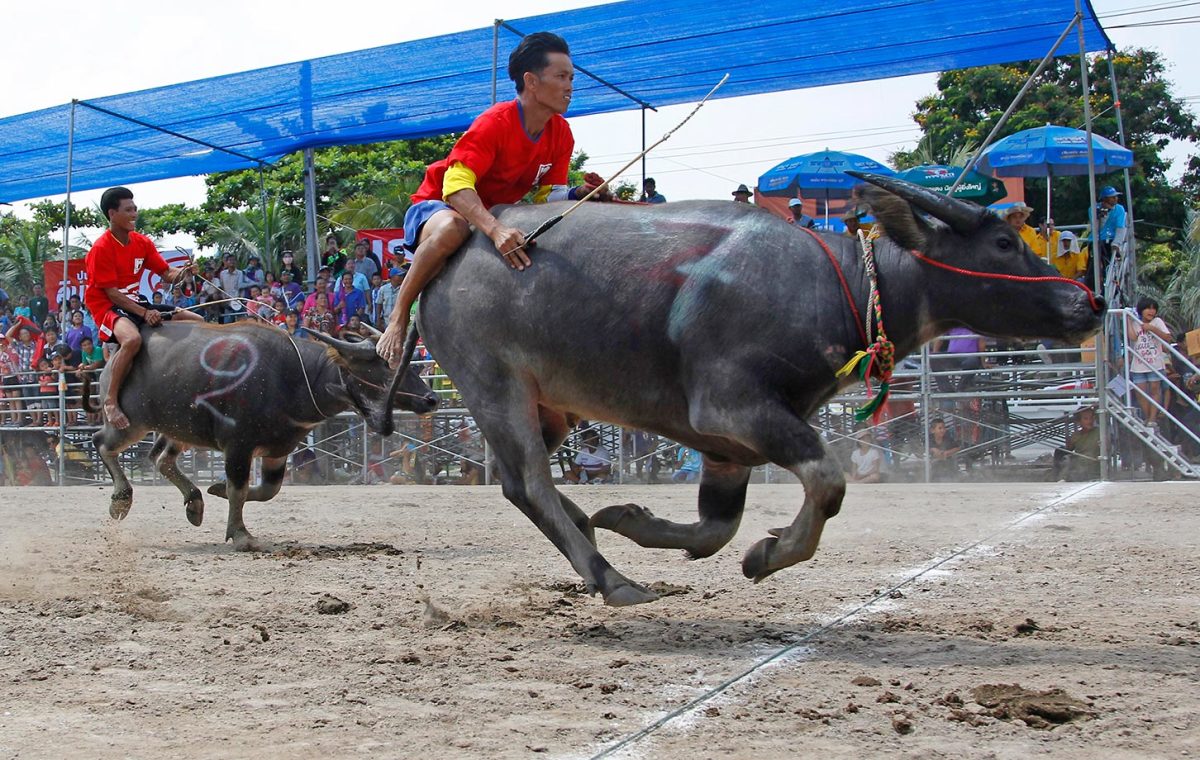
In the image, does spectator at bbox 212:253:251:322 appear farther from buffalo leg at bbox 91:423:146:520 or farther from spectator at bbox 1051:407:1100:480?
spectator at bbox 1051:407:1100:480

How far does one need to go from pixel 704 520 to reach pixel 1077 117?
2907 cm

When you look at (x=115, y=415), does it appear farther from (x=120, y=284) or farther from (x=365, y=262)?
(x=365, y=262)

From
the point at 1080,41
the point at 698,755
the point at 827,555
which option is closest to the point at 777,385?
the point at 698,755

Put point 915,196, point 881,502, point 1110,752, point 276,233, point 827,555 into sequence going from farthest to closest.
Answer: point 276,233 → point 881,502 → point 827,555 → point 915,196 → point 1110,752

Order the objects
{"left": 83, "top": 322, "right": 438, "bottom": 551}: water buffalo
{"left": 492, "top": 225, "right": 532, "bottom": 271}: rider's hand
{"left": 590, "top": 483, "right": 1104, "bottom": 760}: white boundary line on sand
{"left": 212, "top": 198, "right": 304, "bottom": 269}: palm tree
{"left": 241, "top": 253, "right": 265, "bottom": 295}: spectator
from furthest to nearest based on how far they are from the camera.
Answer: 1. {"left": 212, "top": 198, "right": 304, "bottom": 269}: palm tree
2. {"left": 241, "top": 253, "right": 265, "bottom": 295}: spectator
3. {"left": 83, "top": 322, "right": 438, "bottom": 551}: water buffalo
4. {"left": 492, "top": 225, "right": 532, "bottom": 271}: rider's hand
5. {"left": 590, "top": 483, "right": 1104, "bottom": 760}: white boundary line on sand

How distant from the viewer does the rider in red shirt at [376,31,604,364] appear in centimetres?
459

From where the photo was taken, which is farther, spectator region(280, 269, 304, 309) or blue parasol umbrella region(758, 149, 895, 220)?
spectator region(280, 269, 304, 309)

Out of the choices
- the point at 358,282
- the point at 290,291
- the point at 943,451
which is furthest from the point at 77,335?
the point at 943,451

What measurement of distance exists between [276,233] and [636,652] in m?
33.7

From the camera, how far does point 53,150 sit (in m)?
17.2

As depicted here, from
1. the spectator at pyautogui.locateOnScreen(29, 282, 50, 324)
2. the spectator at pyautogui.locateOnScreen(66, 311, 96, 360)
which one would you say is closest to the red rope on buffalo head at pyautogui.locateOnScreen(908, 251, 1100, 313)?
the spectator at pyautogui.locateOnScreen(66, 311, 96, 360)

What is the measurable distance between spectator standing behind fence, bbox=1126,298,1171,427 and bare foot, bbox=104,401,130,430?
8.62 meters

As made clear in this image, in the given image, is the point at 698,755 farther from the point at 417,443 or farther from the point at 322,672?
the point at 417,443

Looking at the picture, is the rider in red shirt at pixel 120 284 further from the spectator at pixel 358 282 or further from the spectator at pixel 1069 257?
the spectator at pixel 1069 257
